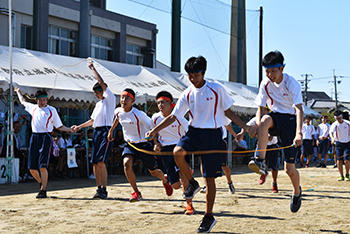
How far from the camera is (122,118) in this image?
26.2ft

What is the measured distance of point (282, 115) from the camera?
6254 mm

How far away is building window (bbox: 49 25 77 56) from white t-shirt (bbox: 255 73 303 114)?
25.8m

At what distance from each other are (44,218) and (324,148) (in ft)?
58.8

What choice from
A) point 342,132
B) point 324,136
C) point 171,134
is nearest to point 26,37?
point 324,136

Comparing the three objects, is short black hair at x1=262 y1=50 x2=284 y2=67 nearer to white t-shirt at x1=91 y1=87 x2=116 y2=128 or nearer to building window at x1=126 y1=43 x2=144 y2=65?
white t-shirt at x1=91 y1=87 x2=116 y2=128

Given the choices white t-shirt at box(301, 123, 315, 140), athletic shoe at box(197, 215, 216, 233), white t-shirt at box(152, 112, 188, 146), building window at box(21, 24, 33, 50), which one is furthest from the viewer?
building window at box(21, 24, 33, 50)

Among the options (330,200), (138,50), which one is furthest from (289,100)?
(138,50)

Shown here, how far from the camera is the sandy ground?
5871 millimetres

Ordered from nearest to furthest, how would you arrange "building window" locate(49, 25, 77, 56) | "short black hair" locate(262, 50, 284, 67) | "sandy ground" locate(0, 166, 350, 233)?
"sandy ground" locate(0, 166, 350, 233) → "short black hair" locate(262, 50, 284, 67) → "building window" locate(49, 25, 77, 56)

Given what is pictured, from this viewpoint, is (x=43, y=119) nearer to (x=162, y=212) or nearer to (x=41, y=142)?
(x=41, y=142)

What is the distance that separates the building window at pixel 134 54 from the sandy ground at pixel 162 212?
90.8 feet

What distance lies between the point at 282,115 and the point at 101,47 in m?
30.0

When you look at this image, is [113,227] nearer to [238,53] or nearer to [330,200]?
[330,200]

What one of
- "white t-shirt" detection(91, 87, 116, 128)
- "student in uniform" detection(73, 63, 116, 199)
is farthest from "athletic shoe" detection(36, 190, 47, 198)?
"white t-shirt" detection(91, 87, 116, 128)
